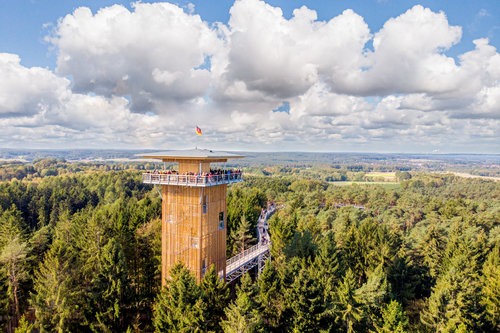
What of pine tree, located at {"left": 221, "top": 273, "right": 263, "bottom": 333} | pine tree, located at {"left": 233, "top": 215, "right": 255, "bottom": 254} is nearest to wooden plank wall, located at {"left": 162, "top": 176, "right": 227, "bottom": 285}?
pine tree, located at {"left": 221, "top": 273, "right": 263, "bottom": 333}

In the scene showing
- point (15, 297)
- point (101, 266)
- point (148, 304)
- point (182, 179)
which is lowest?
point (148, 304)

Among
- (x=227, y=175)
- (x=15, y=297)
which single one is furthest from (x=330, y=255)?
(x=15, y=297)

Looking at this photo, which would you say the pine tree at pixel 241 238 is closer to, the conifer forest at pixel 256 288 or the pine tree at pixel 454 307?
the conifer forest at pixel 256 288

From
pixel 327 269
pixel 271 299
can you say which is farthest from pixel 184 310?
pixel 327 269

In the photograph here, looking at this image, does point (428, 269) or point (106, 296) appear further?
point (428, 269)

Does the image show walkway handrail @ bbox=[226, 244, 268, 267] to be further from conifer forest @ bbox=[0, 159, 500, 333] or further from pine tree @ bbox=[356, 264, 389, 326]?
pine tree @ bbox=[356, 264, 389, 326]

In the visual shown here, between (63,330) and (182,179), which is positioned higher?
(182,179)

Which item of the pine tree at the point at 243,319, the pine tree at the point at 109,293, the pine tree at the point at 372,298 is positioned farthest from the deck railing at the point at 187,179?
the pine tree at the point at 372,298

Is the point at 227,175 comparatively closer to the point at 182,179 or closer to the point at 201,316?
the point at 182,179
